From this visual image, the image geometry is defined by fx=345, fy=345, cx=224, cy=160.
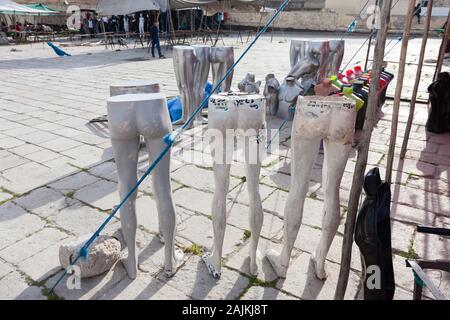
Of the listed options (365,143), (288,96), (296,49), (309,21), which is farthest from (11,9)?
(365,143)

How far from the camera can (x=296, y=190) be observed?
191 centimetres

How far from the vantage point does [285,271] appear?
82.5 inches

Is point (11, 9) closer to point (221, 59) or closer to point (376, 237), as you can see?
point (221, 59)

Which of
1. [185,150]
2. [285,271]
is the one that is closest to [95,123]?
[185,150]

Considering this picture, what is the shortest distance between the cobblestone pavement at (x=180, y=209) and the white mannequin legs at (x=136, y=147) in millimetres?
249

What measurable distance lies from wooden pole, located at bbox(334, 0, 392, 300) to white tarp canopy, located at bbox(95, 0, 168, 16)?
39.4ft

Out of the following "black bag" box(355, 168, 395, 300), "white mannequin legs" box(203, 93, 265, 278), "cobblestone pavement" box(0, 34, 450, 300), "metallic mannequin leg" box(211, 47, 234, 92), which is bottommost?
"cobblestone pavement" box(0, 34, 450, 300)

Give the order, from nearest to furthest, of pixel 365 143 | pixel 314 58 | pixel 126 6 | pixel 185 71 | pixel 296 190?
pixel 365 143 → pixel 296 190 → pixel 185 71 → pixel 314 58 → pixel 126 6

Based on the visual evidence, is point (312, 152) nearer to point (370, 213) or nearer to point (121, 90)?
point (370, 213)

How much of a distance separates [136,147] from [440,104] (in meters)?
4.29

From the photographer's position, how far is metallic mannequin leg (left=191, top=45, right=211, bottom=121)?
14.8 feet

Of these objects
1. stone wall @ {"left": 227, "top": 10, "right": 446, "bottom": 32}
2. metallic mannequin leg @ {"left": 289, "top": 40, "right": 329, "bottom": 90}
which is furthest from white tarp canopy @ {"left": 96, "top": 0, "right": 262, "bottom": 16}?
stone wall @ {"left": 227, "top": 10, "right": 446, "bottom": 32}

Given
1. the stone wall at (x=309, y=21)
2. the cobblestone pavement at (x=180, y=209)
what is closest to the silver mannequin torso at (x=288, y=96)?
the cobblestone pavement at (x=180, y=209)

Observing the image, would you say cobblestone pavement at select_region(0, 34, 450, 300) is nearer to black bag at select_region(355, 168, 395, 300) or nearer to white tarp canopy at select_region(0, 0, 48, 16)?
black bag at select_region(355, 168, 395, 300)
